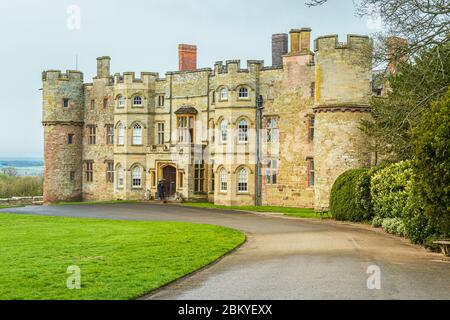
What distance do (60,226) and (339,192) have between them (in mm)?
13230

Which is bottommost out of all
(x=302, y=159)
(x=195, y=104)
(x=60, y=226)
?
(x=60, y=226)

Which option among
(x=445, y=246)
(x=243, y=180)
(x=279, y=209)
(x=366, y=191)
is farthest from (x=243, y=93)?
(x=445, y=246)

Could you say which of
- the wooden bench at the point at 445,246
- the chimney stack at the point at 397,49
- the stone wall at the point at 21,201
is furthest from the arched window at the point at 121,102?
the wooden bench at the point at 445,246

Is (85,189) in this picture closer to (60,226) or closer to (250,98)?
(250,98)

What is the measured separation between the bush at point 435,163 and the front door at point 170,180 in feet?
103

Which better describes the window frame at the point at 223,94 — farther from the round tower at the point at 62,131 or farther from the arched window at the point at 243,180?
the round tower at the point at 62,131

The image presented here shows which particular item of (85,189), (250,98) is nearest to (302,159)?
(250,98)

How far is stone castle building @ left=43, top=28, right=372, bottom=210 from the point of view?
3575 centimetres

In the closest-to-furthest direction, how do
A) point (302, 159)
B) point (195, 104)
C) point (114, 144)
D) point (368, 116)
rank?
1. point (368, 116)
2. point (302, 159)
3. point (195, 104)
4. point (114, 144)

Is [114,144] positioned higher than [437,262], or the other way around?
[114,144]

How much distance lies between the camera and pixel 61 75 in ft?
174

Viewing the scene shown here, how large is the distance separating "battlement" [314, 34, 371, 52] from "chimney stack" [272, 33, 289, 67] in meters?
8.34

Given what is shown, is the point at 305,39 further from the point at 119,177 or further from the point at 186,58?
the point at 119,177
